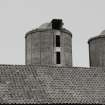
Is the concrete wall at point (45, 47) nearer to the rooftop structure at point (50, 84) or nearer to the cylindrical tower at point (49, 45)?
the cylindrical tower at point (49, 45)

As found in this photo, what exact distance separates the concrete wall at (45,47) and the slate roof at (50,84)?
7.00m

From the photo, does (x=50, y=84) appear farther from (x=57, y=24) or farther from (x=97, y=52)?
(x=57, y=24)

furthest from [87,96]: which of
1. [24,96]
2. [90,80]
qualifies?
[24,96]

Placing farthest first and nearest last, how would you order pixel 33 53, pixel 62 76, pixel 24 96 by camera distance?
pixel 33 53, pixel 62 76, pixel 24 96

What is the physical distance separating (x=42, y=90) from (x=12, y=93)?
207 centimetres

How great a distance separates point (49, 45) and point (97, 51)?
4.44 m

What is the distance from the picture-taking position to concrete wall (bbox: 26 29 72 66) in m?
35.8

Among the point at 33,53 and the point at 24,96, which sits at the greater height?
the point at 33,53

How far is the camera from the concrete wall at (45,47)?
117 ft

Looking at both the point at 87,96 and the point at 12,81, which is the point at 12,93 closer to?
the point at 12,81

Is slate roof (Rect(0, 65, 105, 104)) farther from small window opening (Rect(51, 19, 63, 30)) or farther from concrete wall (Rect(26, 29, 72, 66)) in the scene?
small window opening (Rect(51, 19, 63, 30))

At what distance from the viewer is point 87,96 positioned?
2566cm

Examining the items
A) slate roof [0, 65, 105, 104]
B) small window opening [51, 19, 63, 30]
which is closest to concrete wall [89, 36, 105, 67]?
small window opening [51, 19, 63, 30]

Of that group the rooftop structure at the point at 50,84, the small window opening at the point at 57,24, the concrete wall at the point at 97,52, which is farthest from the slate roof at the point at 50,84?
the small window opening at the point at 57,24
